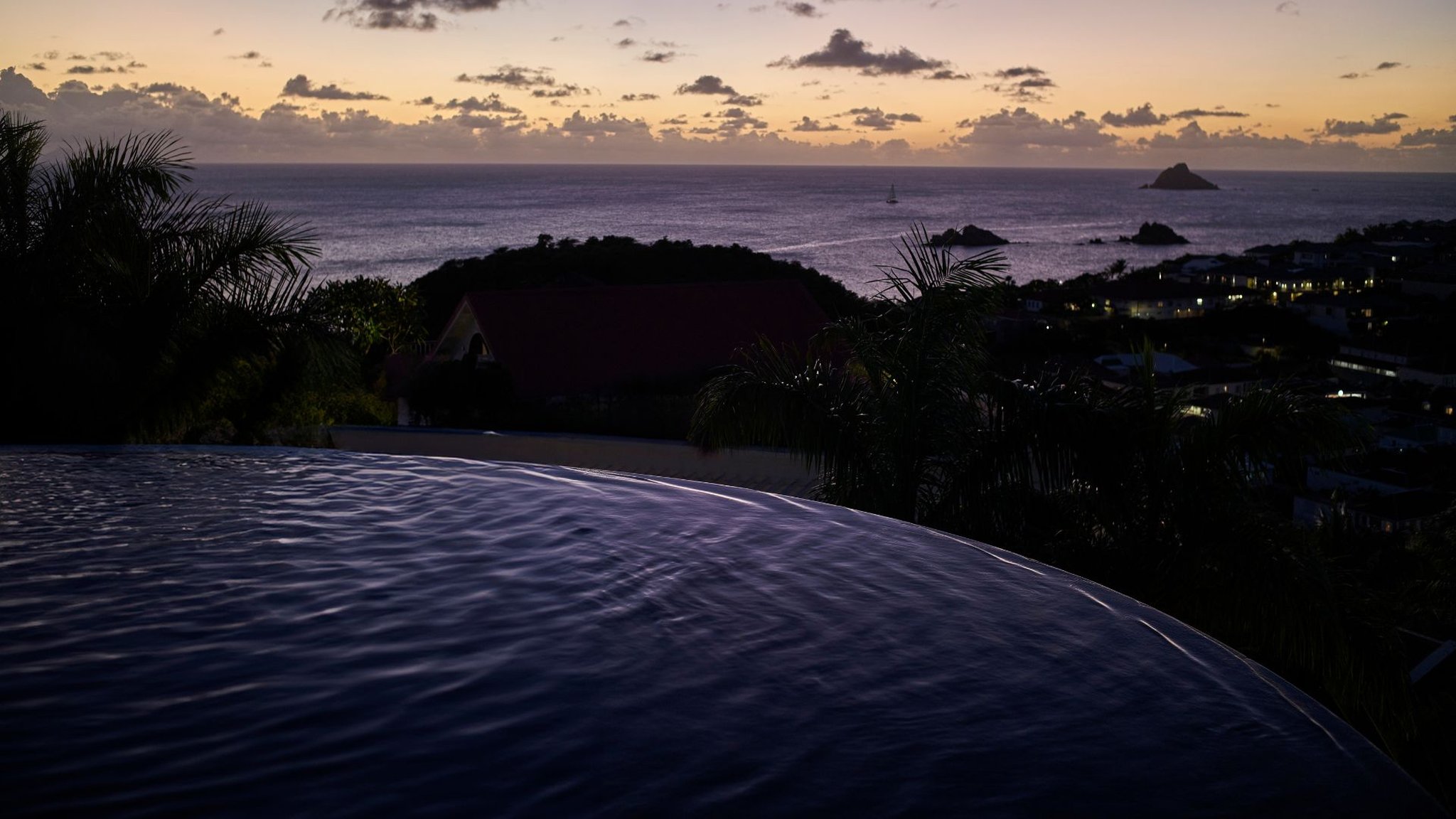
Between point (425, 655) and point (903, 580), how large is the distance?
4.88ft

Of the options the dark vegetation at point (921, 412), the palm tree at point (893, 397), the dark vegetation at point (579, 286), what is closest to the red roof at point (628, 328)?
the dark vegetation at point (579, 286)

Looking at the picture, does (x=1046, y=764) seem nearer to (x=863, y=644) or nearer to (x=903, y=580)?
(x=863, y=644)

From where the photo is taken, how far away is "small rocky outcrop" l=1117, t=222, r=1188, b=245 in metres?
124

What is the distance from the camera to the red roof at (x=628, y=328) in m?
20.9

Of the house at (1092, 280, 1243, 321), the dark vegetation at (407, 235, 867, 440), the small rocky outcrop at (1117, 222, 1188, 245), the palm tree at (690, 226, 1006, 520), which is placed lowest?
the house at (1092, 280, 1243, 321)

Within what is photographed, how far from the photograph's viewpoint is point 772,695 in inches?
109

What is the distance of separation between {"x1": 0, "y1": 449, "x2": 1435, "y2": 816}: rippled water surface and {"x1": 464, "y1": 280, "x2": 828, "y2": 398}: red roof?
15266mm

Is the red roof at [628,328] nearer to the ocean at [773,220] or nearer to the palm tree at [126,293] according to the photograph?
the palm tree at [126,293]

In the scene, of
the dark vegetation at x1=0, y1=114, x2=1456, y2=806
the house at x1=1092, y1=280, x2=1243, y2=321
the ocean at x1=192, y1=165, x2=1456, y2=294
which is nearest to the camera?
the dark vegetation at x1=0, y1=114, x2=1456, y2=806

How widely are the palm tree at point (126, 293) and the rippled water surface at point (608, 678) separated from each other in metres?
4.65

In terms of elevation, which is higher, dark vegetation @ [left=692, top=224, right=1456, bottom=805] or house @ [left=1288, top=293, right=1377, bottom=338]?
dark vegetation @ [left=692, top=224, right=1456, bottom=805]

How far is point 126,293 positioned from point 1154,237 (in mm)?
128087

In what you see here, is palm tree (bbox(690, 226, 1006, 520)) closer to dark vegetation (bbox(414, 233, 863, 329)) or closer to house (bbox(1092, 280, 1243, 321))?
dark vegetation (bbox(414, 233, 863, 329))

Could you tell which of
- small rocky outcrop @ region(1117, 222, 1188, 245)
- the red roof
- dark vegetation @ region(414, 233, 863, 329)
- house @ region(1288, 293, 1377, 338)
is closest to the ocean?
small rocky outcrop @ region(1117, 222, 1188, 245)
